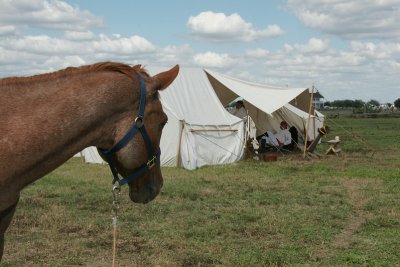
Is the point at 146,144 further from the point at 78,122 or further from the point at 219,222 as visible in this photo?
the point at 219,222

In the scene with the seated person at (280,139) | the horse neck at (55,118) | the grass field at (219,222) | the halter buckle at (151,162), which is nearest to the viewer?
the horse neck at (55,118)

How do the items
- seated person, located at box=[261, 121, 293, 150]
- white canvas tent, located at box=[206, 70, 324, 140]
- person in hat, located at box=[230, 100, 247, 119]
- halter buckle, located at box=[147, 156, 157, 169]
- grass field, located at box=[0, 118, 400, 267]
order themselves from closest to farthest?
1. halter buckle, located at box=[147, 156, 157, 169]
2. grass field, located at box=[0, 118, 400, 267]
3. white canvas tent, located at box=[206, 70, 324, 140]
4. person in hat, located at box=[230, 100, 247, 119]
5. seated person, located at box=[261, 121, 293, 150]

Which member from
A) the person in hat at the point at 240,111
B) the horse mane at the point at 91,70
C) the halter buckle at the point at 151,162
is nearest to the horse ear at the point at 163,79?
the horse mane at the point at 91,70

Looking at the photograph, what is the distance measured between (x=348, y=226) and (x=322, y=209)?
1.02 metres

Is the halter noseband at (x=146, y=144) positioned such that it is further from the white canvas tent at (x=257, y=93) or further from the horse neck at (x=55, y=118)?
the white canvas tent at (x=257, y=93)

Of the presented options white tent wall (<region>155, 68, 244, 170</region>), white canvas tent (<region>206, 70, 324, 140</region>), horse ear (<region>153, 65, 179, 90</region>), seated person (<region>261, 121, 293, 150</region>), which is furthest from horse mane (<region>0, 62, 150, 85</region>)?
seated person (<region>261, 121, 293, 150</region>)

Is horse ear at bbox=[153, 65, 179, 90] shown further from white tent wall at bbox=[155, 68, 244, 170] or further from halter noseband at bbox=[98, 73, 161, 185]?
white tent wall at bbox=[155, 68, 244, 170]

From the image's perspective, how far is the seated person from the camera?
18.3 m

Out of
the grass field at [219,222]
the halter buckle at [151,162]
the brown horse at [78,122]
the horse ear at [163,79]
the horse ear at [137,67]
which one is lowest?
the grass field at [219,222]

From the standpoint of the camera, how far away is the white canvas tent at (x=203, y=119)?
14031 mm

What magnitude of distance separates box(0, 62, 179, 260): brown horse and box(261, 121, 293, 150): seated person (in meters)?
16.0

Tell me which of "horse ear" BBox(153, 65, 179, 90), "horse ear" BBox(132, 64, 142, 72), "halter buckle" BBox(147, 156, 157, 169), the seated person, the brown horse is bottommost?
the seated person

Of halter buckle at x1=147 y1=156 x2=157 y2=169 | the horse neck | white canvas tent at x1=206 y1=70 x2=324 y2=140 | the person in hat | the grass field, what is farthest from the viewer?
the person in hat

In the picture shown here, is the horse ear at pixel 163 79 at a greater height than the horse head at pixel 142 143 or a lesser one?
greater
